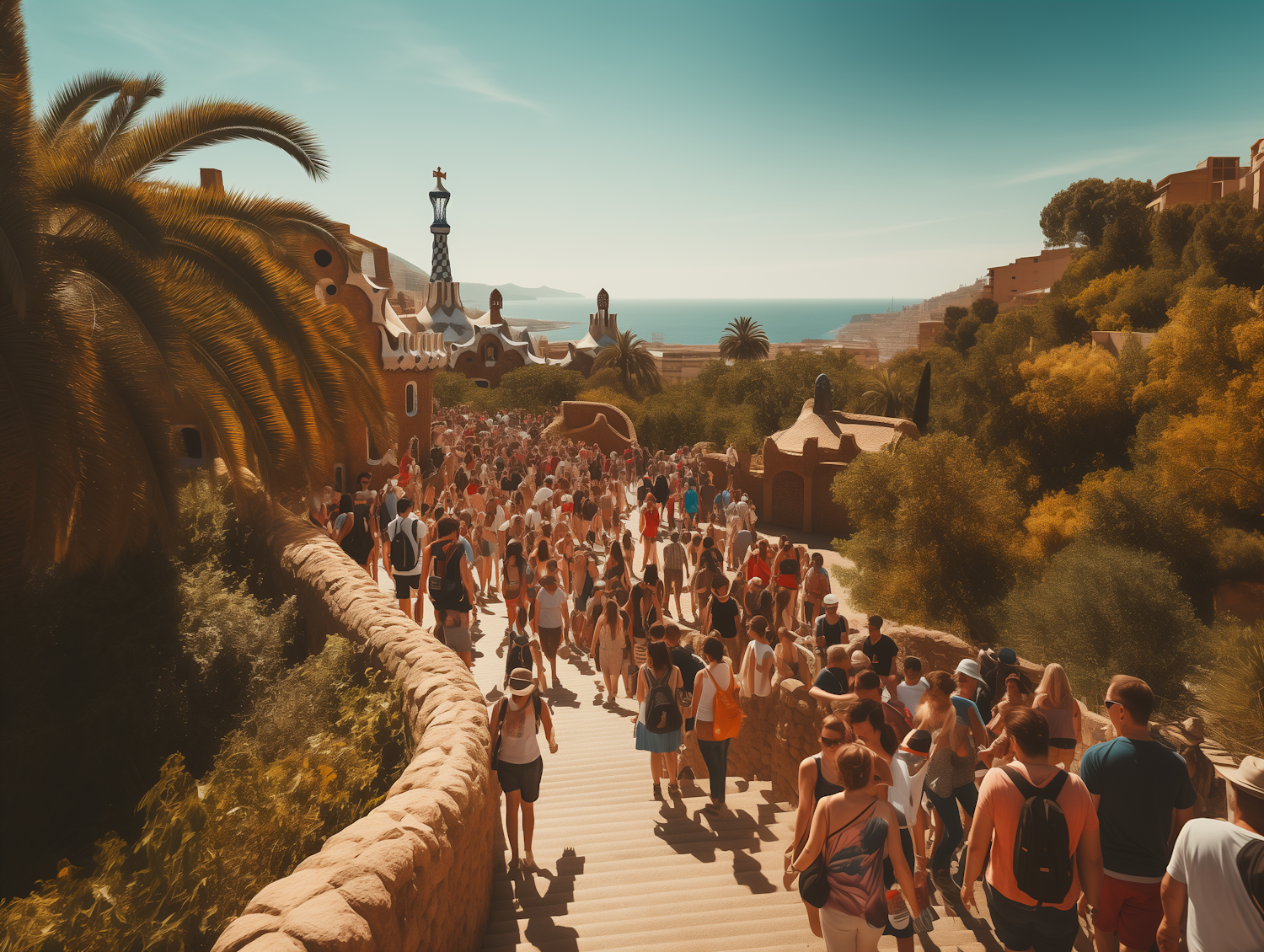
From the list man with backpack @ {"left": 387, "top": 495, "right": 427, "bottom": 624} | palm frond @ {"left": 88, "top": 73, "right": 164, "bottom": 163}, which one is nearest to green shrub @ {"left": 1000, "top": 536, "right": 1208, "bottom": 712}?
man with backpack @ {"left": 387, "top": 495, "right": 427, "bottom": 624}

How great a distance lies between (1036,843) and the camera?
3.32 metres

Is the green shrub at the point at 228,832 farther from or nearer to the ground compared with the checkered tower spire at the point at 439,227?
nearer to the ground

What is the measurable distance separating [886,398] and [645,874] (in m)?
35.7

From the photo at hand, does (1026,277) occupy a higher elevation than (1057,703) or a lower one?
higher

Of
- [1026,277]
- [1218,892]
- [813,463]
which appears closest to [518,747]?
[1218,892]

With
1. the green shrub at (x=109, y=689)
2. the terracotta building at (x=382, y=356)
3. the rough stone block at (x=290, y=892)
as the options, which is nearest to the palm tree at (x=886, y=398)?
the terracotta building at (x=382, y=356)

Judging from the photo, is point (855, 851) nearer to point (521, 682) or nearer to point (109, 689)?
point (521, 682)

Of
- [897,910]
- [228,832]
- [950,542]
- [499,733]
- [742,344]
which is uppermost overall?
[742,344]

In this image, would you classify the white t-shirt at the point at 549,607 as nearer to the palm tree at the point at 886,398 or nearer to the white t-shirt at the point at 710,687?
the white t-shirt at the point at 710,687

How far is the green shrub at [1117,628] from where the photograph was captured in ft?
38.8

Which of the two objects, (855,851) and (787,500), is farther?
(787,500)

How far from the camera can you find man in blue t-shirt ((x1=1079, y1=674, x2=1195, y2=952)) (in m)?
3.67

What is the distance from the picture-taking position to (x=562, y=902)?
4.86 meters

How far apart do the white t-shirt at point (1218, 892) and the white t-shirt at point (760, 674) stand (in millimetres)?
4430
